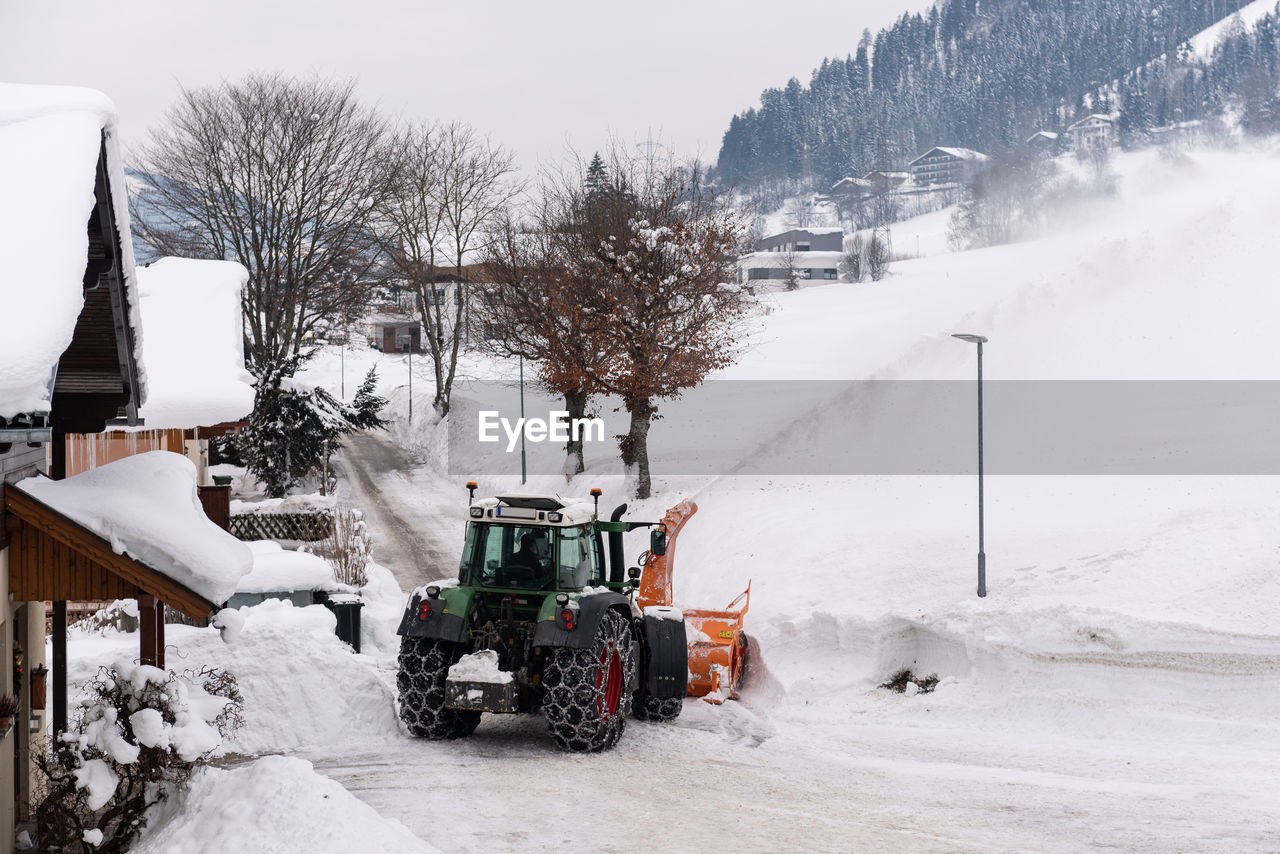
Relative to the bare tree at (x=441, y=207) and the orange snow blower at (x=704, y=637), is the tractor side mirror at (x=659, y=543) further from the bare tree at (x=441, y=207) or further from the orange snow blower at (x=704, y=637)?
the bare tree at (x=441, y=207)

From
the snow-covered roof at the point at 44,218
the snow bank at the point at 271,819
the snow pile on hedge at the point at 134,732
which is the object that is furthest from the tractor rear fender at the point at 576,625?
the snow-covered roof at the point at 44,218

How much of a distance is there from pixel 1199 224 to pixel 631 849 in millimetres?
38090

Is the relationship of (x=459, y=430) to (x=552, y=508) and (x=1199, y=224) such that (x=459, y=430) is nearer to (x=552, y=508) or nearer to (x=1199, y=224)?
(x=1199, y=224)

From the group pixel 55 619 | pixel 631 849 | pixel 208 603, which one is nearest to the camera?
pixel 208 603

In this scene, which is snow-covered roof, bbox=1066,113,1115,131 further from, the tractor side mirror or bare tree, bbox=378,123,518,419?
the tractor side mirror

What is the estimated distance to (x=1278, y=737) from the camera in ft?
44.8

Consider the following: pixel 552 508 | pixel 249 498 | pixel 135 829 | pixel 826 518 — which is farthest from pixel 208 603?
pixel 249 498

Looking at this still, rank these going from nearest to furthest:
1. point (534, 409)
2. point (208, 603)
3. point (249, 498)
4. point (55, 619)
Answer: point (208, 603), point (55, 619), point (249, 498), point (534, 409)

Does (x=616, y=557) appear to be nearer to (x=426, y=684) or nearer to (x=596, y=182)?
(x=426, y=684)

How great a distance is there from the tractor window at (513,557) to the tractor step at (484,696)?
146 cm

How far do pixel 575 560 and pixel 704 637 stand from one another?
10.7 ft

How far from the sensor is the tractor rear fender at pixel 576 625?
1190 cm

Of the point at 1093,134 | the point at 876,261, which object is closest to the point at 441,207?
the point at 876,261

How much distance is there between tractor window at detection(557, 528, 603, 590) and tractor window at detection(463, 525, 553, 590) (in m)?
0.15
